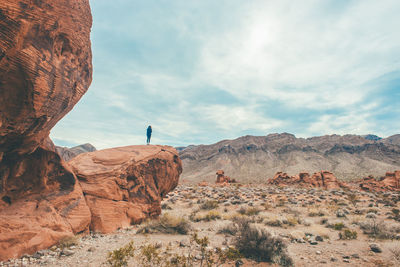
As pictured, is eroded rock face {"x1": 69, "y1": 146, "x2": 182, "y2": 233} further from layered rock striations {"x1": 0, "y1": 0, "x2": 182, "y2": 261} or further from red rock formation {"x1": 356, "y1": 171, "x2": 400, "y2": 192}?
red rock formation {"x1": 356, "y1": 171, "x2": 400, "y2": 192}

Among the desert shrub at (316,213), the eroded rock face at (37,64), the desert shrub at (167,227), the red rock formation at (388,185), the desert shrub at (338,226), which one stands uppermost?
the eroded rock face at (37,64)

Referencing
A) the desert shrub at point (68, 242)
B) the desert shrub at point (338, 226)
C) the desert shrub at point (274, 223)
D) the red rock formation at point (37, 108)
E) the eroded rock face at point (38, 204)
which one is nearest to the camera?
the red rock formation at point (37, 108)

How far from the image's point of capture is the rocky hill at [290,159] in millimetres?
63875

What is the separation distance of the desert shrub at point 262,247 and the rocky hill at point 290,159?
53.2 meters

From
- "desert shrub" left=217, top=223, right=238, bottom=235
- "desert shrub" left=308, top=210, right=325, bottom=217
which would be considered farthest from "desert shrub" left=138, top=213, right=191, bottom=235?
"desert shrub" left=308, top=210, right=325, bottom=217

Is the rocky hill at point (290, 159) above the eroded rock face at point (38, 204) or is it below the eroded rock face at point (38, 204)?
above

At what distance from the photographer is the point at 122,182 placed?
8.48 metres

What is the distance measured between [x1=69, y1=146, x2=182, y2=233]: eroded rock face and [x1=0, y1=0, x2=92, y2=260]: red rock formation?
27.3 inches

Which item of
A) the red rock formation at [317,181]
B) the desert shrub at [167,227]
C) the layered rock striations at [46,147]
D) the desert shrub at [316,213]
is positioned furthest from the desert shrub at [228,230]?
the red rock formation at [317,181]

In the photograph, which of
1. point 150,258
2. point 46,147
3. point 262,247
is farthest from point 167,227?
point 46,147

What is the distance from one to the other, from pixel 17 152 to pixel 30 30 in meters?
3.53

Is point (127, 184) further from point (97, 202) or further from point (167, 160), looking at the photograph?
point (167, 160)

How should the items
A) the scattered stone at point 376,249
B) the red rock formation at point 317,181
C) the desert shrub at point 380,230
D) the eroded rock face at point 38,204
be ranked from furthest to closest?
the red rock formation at point 317,181, the desert shrub at point 380,230, the scattered stone at point 376,249, the eroded rock face at point 38,204

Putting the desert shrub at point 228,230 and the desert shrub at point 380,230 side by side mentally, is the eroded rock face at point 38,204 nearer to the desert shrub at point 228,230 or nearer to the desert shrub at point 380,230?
the desert shrub at point 228,230
